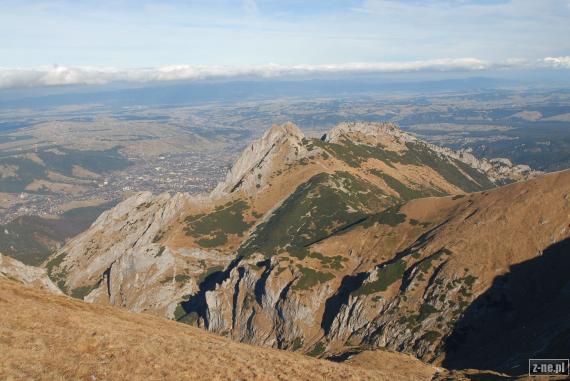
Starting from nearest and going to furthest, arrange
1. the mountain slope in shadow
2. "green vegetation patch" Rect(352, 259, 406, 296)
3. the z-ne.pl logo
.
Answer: the z-ne.pl logo < the mountain slope in shadow < "green vegetation patch" Rect(352, 259, 406, 296)

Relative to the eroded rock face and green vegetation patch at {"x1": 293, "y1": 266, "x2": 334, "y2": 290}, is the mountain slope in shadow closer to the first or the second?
green vegetation patch at {"x1": 293, "y1": 266, "x2": 334, "y2": 290}

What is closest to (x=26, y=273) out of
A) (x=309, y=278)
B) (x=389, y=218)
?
(x=309, y=278)

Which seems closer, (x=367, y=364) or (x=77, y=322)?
(x=77, y=322)

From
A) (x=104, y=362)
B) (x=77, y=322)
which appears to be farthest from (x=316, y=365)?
(x=77, y=322)

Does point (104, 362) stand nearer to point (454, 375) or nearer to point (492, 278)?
point (454, 375)

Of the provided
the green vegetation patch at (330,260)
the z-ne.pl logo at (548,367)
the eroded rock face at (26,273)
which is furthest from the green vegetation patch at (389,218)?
the eroded rock face at (26,273)

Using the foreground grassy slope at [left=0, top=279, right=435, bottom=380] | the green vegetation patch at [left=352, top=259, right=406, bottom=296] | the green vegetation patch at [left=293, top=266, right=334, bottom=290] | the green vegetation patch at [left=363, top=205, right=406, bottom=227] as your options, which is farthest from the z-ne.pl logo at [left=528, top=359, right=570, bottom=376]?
the green vegetation patch at [left=363, top=205, right=406, bottom=227]

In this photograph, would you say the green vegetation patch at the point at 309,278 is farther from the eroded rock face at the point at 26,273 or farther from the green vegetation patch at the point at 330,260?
the eroded rock face at the point at 26,273
